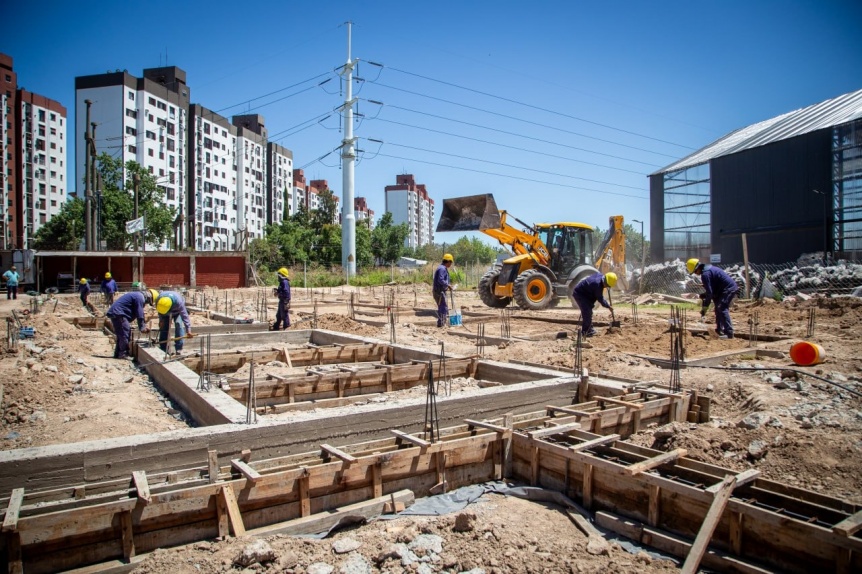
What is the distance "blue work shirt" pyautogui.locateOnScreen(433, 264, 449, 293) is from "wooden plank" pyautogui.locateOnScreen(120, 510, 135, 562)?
9761 mm

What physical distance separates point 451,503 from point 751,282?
19955 mm

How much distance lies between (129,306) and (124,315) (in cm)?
16

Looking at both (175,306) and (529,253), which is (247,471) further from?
(529,253)

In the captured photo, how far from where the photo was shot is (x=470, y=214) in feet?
52.7

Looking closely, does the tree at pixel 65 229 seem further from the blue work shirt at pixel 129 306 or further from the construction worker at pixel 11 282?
the blue work shirt at pixel 129 306

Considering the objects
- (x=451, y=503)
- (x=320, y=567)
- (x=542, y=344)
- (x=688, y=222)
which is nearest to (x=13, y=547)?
(x=320, y=567)

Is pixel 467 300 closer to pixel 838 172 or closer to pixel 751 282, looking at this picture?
pixel 751 282

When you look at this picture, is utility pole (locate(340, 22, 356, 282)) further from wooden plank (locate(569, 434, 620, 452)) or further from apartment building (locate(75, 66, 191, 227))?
wooden plank (locate(569, 434, 620, 452))

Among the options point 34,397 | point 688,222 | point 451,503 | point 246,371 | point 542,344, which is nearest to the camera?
point 451,503

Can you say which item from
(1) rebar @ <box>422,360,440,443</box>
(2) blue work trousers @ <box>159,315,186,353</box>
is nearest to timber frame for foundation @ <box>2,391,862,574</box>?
(1) rebar @ <box>422,360,440,443</box>

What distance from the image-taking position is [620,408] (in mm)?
5699

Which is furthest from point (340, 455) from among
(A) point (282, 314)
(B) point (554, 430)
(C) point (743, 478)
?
(A) point (282, 314)

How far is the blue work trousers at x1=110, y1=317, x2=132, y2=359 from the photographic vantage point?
952 cm

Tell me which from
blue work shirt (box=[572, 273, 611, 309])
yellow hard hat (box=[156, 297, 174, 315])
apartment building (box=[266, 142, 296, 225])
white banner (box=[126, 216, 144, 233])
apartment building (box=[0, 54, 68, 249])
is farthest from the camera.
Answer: apartment building (box=[266, 142, 296, 225])
